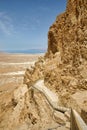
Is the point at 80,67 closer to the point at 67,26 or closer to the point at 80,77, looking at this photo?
the point at 80,77

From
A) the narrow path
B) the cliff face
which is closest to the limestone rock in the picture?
the narrow path

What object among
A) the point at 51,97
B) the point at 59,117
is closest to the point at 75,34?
the point at 51,97

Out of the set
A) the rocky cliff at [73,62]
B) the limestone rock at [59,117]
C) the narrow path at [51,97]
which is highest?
the rocky cliff at [73,62]

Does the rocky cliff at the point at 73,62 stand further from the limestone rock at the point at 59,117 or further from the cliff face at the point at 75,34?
the limestone rock at the point at 59,117

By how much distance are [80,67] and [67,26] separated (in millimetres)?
6732

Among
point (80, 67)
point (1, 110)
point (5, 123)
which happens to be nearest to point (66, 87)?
point (80, 67)

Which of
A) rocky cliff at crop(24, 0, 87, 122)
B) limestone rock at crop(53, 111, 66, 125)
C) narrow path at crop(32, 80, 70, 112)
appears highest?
rocky cliff at crop(24, 0, 87, 122)

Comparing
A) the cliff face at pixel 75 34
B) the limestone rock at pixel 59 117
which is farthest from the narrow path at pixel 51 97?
the cliff face at pixel 75 34

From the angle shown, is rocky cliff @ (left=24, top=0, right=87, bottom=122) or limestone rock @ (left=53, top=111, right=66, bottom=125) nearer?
limestone rock @ (left=53, top=111, right=66, bottom=125)

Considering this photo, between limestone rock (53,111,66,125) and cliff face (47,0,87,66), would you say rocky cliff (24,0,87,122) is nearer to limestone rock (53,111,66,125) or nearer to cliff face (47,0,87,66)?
cliff face (47,0,87,66)

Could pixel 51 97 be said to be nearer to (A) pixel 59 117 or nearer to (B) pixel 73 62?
(A) pixel 59 117

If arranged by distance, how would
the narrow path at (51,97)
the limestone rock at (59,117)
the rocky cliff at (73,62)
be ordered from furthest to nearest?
the narrow path at (51,97), the rocky cliff at (73,62), the limestone rock at (59,117)

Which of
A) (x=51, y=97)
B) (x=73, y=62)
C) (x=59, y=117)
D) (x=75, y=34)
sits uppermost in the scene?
(x=75, y=34)

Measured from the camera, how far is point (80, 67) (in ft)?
54.7
